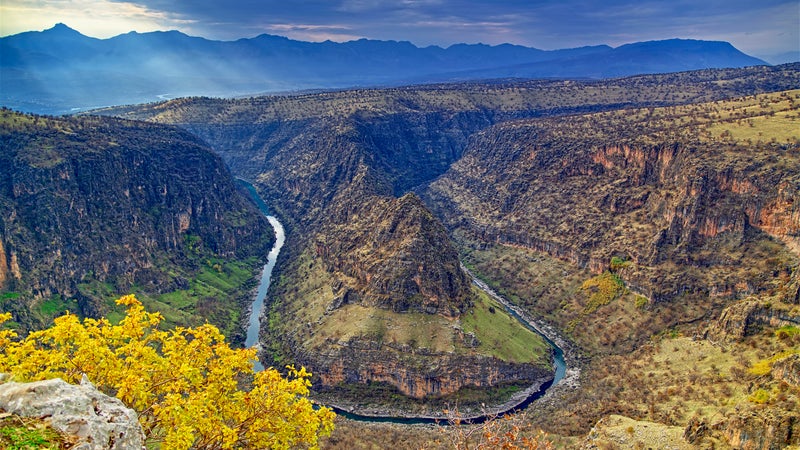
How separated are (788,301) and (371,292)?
72.5 m

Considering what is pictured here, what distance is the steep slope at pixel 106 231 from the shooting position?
122 m

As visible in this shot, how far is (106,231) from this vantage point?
145500 millimetres

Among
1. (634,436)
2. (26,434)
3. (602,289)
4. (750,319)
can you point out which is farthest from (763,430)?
(602,289)

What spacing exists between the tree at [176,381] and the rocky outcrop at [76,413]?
2.60 meters

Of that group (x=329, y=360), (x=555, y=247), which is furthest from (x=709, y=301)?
(x=329, y=360)

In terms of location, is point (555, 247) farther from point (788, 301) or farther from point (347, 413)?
point (347, 413)

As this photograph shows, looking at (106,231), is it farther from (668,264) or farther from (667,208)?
(667,208)

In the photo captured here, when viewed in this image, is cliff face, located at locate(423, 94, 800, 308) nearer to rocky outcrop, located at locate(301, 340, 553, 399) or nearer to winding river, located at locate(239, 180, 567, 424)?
winding river, located at locate(239, 180, 567, 424)

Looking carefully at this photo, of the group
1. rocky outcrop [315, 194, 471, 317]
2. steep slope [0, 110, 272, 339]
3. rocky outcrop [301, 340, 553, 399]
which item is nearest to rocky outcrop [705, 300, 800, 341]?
rocky outcrop [301, 340, 553, 399]

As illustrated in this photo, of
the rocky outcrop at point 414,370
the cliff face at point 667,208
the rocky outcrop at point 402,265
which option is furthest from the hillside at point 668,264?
the rocky outcrop at point 402,265

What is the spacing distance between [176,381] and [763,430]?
175 feet

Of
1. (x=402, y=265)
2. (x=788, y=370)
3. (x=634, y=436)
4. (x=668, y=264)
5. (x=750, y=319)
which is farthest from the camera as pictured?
(x=668, y=264)

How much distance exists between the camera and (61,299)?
12069 cm

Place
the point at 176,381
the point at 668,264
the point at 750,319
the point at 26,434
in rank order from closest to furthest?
the point at 26,434, the point at 176,381, the point at 750,319, the point at 668,264
